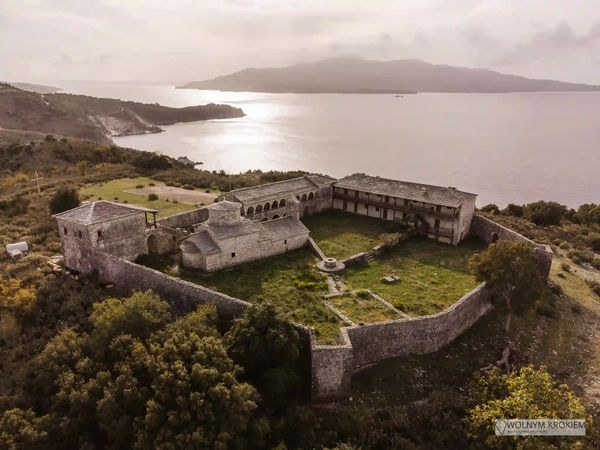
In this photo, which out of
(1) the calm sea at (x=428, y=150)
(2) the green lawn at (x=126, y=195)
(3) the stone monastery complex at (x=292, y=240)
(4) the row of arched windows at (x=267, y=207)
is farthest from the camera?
(1) the calm sea at (x=428, y=150)

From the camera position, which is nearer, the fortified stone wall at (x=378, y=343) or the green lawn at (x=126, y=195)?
the fortified stone wall at (x=378, y=343)

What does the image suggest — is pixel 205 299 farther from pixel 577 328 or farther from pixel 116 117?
pixel 116 117

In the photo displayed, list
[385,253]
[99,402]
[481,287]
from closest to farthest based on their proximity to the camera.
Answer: [99,402], [481,287], [385,253]

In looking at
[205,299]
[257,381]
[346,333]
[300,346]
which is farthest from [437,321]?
[205,299]

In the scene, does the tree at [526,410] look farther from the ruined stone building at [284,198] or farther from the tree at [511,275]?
the ruined stone building at [284,198]

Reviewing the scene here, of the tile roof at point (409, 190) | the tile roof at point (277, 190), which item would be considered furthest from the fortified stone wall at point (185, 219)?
the tile roof at point (409, 190)

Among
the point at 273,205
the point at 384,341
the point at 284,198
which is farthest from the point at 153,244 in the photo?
the point at 384,341
